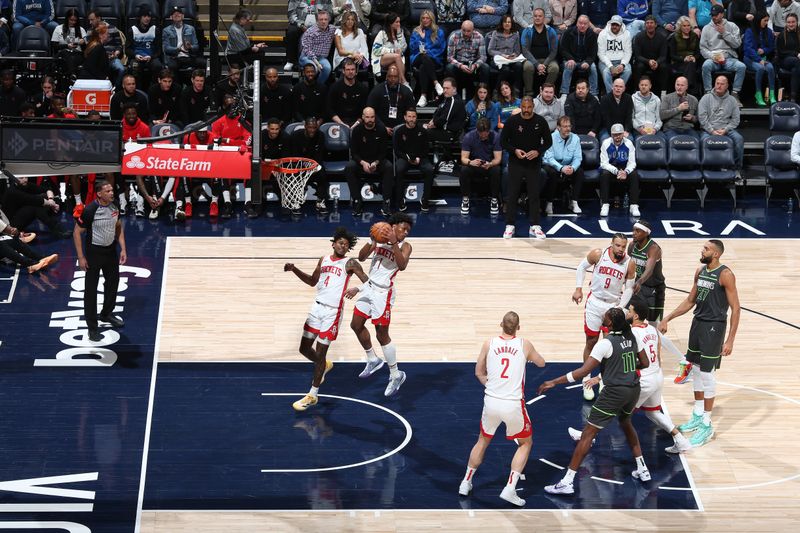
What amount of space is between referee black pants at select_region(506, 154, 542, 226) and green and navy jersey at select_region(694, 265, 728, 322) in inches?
250

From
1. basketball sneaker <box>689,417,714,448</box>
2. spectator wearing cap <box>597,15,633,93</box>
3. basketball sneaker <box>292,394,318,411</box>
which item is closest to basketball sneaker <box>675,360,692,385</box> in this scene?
basketball sneaker <box>689,417,714,448</box>

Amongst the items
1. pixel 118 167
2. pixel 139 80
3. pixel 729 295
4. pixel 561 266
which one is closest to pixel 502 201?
pixel 561 266

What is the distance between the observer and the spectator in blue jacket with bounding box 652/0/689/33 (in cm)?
2350

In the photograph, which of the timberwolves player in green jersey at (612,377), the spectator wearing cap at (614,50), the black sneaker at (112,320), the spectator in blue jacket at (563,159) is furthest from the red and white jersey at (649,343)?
the spectator wearing cap at (614,50)

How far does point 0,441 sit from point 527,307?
6.89 metres

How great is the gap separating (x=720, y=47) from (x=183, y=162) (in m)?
9.71

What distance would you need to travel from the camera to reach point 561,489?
39.7 ft

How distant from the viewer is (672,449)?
13.0 m

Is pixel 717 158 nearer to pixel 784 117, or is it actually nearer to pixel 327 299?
pixel 784 117

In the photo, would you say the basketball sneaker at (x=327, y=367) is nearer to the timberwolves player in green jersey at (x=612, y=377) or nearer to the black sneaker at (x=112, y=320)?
the black sneaker at (x=112, y=320)

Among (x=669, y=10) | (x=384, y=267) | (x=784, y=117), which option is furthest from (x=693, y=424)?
(x=669, y=10)

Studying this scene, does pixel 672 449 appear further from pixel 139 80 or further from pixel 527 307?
pixel 139 80

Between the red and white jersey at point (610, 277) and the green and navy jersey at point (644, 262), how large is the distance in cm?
49

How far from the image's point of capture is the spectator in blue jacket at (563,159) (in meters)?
20.5
